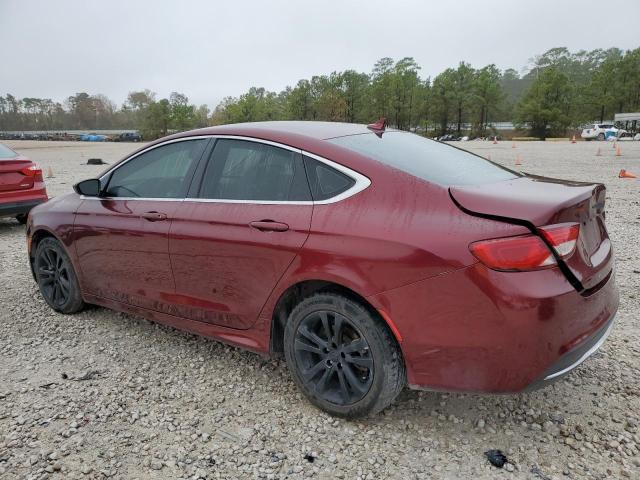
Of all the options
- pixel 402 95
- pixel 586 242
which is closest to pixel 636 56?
pixel 402 95

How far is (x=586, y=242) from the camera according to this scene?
2.39 meters

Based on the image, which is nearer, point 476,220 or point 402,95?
point 476,220

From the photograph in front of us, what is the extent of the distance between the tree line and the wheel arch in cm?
7102

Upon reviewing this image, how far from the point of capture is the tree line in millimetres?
68312

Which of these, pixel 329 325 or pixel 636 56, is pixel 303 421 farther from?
pixel 636 56

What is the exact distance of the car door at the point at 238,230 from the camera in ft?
9.02

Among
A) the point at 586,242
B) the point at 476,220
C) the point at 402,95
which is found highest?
the point at 402,95

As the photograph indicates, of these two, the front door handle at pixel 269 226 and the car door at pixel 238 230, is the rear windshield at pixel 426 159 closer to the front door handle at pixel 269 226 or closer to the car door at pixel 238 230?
the car door at pixel 238 230

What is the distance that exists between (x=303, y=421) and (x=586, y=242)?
1749 mm

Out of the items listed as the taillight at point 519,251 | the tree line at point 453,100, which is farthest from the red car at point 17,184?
the tree line at point 453,100

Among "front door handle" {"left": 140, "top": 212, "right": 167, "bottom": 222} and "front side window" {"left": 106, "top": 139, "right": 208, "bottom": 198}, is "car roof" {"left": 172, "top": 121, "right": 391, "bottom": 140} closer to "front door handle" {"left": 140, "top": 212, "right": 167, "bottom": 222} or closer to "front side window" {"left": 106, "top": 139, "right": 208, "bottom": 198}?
"front side window" {"left": 106, "top": 139, "right": 208, "bottom": 198}

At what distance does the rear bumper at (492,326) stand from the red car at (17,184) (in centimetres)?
710

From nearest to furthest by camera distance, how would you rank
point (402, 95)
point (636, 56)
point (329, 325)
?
point (329, 325)
point (636, 56)
point (402, 95)

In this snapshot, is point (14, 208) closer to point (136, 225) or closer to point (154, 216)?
point (136, 225)
